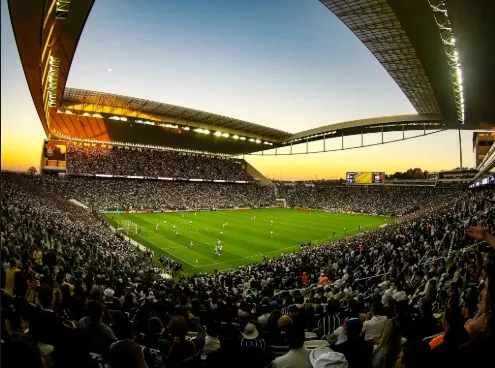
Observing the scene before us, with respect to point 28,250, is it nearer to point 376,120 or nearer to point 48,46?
point 48,46

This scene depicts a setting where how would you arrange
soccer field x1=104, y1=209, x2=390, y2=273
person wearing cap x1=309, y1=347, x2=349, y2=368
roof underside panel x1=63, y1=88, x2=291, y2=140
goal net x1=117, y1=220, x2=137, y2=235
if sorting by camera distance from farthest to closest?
roof underside panel x1=63, y1=88, x2=291, y2=140
goal net x1=117, y1=220, x2=137, y2=235
soccer field x1=104, y1=209, x2=390, y2=273
person wearing cap x1=309, y1=347, x2=349, y2=368

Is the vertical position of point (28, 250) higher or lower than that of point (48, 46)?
lower

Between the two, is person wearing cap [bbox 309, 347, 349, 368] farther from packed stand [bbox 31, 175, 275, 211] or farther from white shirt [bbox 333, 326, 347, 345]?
packed stand [bbox 31, 175, 275, 211]

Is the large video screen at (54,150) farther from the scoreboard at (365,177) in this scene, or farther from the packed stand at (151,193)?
the scoreboard at (365,177)

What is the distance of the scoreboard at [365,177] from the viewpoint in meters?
79.1

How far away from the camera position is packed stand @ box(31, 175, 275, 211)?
5500 cm

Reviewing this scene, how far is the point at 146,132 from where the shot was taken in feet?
238

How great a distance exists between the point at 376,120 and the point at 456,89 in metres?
24.5

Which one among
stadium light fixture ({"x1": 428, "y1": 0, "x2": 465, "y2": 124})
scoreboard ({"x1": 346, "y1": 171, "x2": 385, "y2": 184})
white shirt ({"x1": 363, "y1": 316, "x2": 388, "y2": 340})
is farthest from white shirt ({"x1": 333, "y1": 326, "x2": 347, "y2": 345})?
scoreboard ({"x1": 346, "y1": 171, "x2": 385, "y2": 184})

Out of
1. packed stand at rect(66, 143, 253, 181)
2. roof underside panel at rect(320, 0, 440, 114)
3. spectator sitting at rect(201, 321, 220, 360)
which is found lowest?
spectator sitting at rect(201, 321, 220, 360)

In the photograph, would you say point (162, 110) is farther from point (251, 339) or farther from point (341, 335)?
point (341, 335)

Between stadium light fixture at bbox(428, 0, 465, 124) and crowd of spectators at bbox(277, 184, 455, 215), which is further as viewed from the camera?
crowd of spectators at bbox(277, 184, 455, 215)

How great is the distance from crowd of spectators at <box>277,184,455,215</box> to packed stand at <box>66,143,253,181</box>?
48.2 feet

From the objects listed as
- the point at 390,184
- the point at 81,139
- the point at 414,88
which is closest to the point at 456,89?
the point at 414,88
